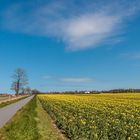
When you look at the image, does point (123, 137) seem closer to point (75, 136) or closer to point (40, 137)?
point (75, 136)

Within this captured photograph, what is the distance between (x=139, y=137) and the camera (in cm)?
1328

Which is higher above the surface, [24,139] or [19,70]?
[19,70]

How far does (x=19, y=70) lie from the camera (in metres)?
144

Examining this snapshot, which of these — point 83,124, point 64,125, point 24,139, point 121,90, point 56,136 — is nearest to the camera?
point 24,139

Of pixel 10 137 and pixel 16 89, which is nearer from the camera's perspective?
pixel 10 137

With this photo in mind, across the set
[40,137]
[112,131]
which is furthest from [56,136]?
[112,131]

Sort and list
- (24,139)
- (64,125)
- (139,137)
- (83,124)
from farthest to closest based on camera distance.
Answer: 1. (64,125)
2. (83,124)
3. (24,139)
4. (139,137)

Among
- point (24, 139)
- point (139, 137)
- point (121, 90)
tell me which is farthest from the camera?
point (121, 90)

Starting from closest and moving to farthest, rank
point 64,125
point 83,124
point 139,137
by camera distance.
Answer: point 139,137 < point 83,124 < point 64,125

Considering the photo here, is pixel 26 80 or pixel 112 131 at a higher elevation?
pixel 26 80

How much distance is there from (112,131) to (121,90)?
408 ft

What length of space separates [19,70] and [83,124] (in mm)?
127927

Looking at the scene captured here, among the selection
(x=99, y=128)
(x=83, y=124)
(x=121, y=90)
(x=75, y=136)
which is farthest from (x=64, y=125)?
(x=121, y=90)

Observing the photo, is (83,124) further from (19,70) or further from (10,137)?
(19,70)
